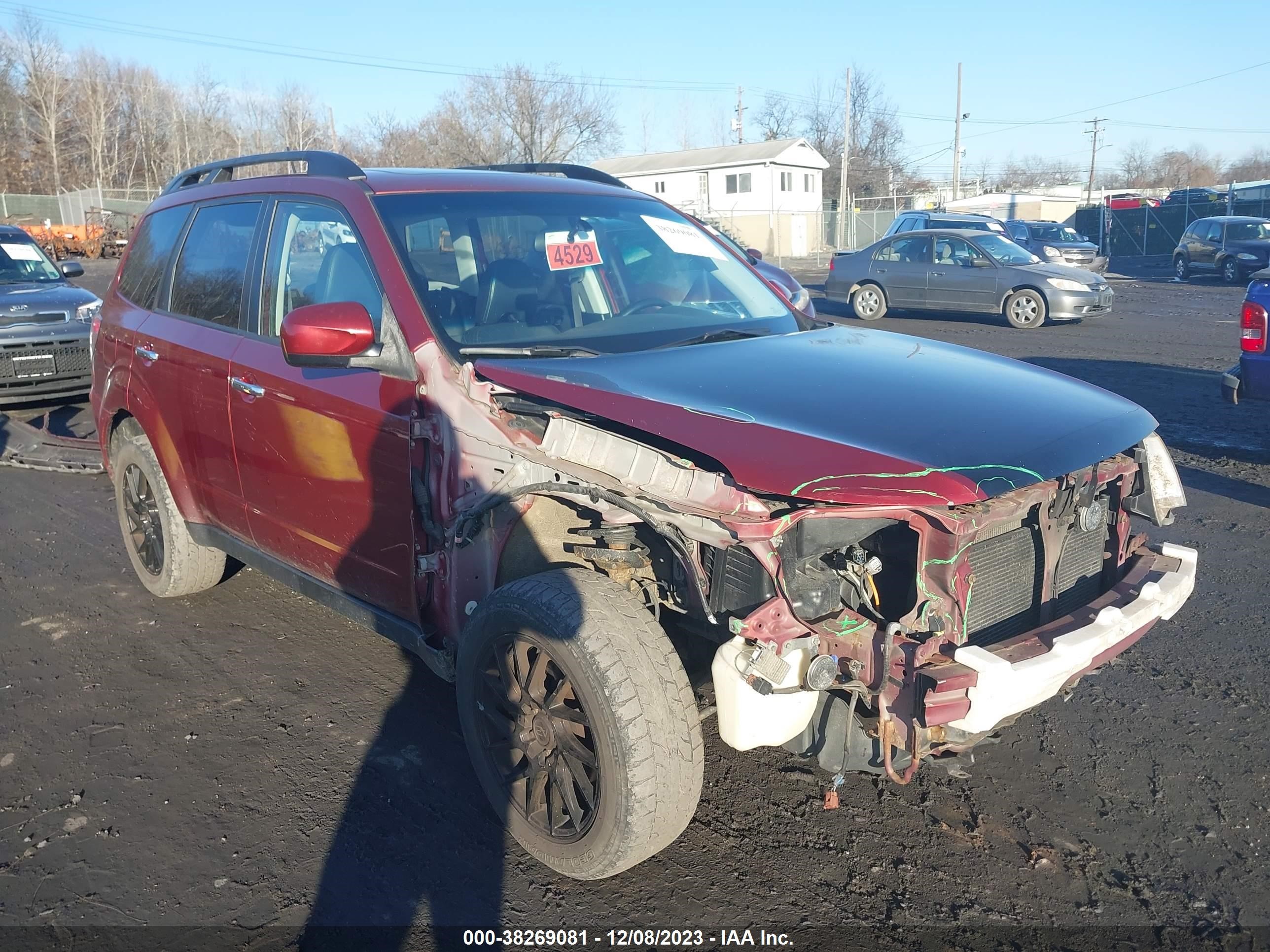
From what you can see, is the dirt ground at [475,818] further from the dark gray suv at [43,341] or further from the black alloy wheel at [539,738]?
the dark gray suv at [43,341]

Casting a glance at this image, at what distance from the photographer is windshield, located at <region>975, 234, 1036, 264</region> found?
1633cm

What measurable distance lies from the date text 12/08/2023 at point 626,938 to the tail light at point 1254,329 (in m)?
6.07

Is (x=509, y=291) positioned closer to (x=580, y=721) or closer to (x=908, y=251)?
(x=580, y=721)

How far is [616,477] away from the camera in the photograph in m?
2.66

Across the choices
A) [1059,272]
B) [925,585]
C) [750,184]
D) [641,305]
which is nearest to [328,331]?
[641,305]

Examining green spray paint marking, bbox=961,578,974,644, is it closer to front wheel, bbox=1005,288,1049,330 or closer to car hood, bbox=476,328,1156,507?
car hood, bbox=476,328,1156,507

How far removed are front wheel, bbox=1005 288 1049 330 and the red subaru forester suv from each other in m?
13.1

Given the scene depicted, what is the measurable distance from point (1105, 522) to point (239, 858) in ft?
9.53

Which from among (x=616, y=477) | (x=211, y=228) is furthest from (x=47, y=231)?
(x=616, y=477)

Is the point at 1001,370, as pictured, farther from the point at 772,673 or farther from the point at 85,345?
the point at 85,345

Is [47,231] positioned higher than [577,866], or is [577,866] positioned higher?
[47,231]

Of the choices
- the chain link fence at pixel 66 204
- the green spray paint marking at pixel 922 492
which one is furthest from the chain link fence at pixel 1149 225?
the chain link fence at pixel 66 204

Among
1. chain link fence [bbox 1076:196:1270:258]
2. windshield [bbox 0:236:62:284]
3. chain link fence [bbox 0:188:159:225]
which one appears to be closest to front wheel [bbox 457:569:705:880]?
windshield [bbox 0:236:62:284]

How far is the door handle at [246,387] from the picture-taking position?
3.75 m
